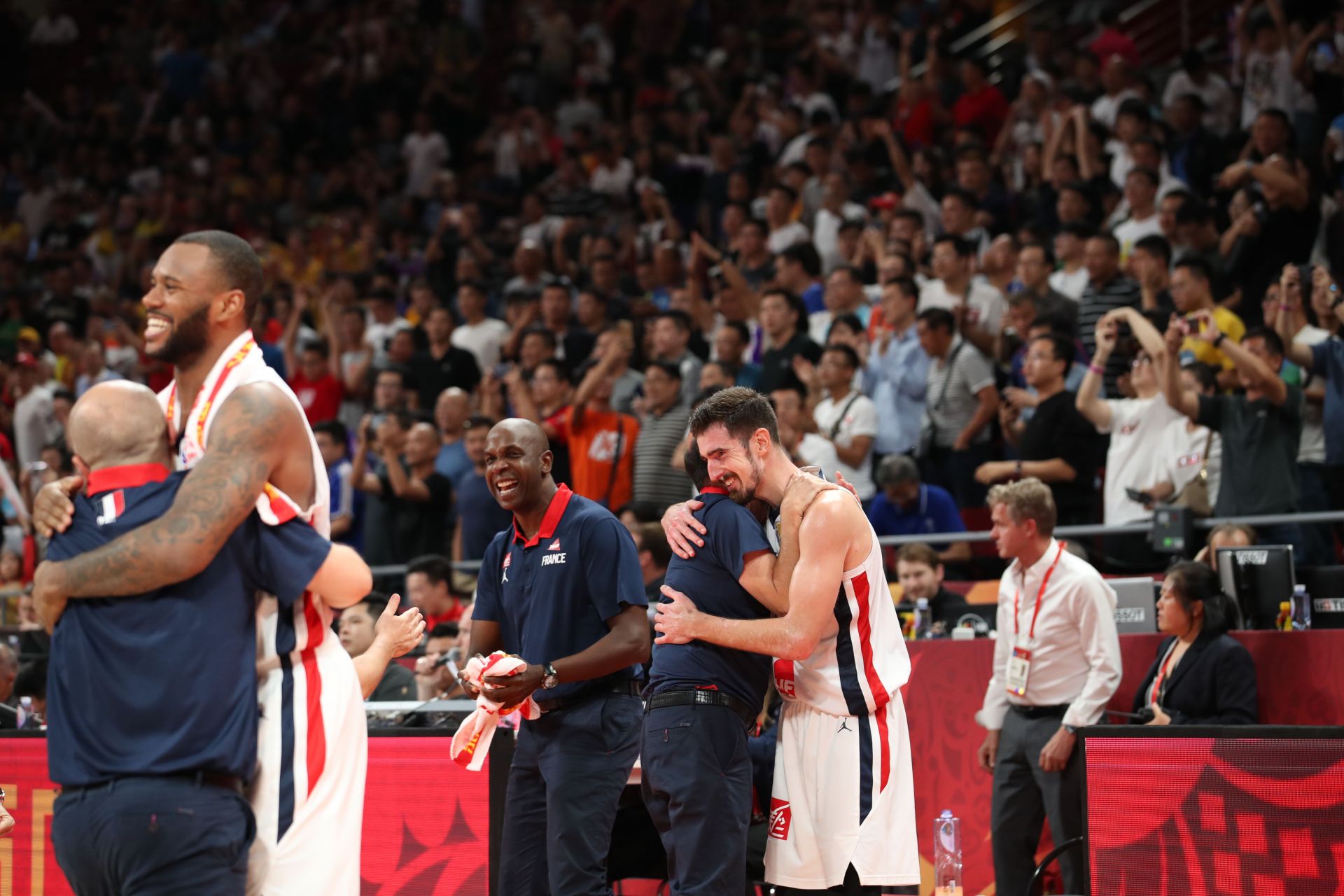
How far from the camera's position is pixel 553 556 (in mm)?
5855

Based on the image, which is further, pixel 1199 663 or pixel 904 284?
pixel 904 284

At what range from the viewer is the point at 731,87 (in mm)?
18562

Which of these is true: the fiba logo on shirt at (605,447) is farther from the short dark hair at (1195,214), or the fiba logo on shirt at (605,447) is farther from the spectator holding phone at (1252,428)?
the short dark hair at (1195,214)

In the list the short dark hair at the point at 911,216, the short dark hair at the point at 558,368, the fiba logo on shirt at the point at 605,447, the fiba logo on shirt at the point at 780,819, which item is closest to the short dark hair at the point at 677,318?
the short dark hair at the point at 558,368

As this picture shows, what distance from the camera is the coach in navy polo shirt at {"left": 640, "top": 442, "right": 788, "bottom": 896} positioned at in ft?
17.0

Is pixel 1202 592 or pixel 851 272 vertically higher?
pixel 851 272

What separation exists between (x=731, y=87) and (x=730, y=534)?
13936 mm

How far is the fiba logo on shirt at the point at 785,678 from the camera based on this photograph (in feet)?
18.2

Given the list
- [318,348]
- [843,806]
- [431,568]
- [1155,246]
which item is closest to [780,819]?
[843,806]

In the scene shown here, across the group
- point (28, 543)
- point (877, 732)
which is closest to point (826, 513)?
point (877, 732)

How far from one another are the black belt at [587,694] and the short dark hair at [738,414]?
3.36 feet

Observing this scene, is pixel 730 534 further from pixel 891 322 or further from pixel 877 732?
pixel 891 322

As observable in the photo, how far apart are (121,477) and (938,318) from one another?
27.2ft

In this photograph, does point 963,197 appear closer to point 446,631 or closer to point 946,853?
point 446,631
